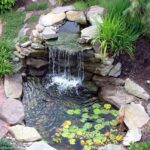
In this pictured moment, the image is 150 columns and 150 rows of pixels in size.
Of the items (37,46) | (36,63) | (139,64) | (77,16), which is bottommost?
(36,63)

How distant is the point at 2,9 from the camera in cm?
1070

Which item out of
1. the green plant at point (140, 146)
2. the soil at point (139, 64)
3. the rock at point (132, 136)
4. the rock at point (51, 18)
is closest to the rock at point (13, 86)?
the rock at point (51, 18)

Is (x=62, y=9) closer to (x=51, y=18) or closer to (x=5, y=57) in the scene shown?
(x=51, y=18)

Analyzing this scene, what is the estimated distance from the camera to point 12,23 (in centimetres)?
1027

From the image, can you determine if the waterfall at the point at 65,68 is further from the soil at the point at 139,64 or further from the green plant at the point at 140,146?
the green plant at the point at 140,146

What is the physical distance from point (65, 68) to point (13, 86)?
1.29m

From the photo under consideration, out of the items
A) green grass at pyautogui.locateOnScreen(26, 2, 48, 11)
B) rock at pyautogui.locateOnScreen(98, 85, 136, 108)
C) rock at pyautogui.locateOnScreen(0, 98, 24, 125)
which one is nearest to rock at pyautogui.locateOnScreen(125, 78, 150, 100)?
rock at pyautogui.locateOnScreen(98, 85, 136, 108)

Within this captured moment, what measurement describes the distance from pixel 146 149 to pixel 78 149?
1.31 m

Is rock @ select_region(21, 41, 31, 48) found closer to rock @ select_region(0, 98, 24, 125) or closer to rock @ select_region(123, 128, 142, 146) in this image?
rock @ select_region(0, 98, 24, 125)

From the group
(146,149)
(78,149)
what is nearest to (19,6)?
(78,149)

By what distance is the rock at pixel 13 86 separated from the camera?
8586 mm

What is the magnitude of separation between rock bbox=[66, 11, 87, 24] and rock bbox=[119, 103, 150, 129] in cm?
249

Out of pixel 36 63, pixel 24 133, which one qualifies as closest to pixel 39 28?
pixel 36 63

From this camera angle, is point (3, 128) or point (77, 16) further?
point (77, 16)
